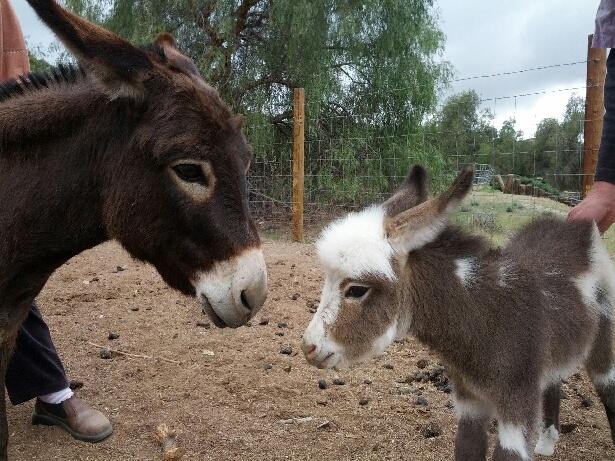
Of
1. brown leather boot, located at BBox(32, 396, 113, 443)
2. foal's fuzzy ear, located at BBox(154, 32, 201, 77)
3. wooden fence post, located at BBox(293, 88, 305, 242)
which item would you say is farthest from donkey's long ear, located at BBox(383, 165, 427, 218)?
wooden fence post, located at BBox(293, 88, 305, 242)

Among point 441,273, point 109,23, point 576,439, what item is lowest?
point 576,439

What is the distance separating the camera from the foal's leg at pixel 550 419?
9.78 feet

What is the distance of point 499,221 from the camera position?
24.6ft

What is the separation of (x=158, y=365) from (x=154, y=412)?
0.64 metres

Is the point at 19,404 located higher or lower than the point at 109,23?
Result: lower

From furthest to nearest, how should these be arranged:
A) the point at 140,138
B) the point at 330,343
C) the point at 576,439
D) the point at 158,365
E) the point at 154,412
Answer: the point at 158,365, the point at 154,412, the point at 576,439, the point at 330,343, the point at 140,138

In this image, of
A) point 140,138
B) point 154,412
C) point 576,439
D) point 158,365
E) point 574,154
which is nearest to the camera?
point 140,138

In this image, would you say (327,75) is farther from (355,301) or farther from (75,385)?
(355,301)

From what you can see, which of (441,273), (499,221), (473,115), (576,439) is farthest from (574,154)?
(441,273)

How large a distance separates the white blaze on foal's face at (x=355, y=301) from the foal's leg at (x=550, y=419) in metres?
1.18

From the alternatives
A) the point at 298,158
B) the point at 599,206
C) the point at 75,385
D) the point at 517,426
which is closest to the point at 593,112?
the point at 599,206

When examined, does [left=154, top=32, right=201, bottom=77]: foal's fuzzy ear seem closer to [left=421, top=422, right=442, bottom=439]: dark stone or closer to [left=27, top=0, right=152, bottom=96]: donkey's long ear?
[left=27, top=0, right=152, bottom=96]: donkey's long ear

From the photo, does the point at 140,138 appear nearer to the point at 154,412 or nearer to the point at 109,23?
the point at 154,412

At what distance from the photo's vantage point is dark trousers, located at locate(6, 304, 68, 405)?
10.4 feet
